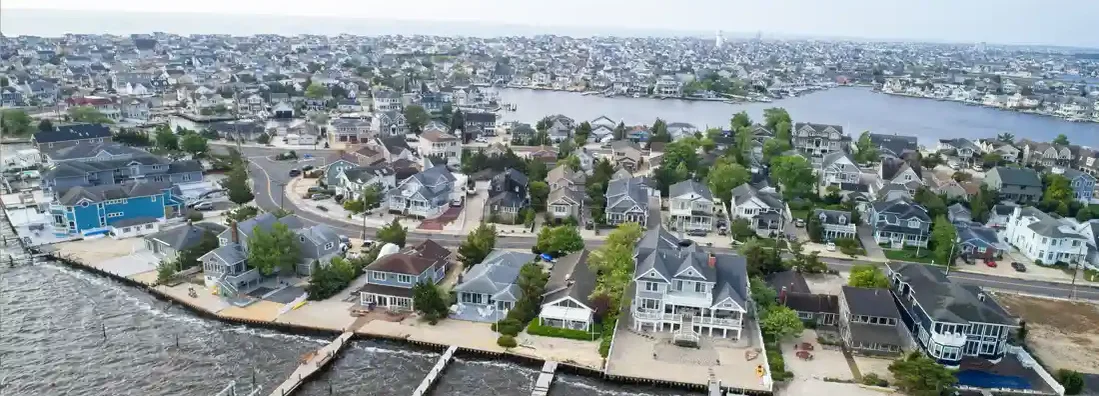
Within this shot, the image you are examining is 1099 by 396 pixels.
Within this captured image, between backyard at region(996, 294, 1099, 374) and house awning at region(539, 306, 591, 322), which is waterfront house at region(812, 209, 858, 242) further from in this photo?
house awning at region(539, 306, 591, 322)

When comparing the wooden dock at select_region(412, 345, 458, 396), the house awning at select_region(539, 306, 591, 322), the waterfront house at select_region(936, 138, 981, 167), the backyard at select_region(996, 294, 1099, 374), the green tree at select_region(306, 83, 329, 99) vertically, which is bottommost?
the wooden dock at select_region(412, 345, 458, 396)

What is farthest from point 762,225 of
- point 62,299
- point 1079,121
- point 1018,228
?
point 1079,121

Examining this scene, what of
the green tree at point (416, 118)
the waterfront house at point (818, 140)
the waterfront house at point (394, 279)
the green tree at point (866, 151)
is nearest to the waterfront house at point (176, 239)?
the waterfront house at point (394, 279)

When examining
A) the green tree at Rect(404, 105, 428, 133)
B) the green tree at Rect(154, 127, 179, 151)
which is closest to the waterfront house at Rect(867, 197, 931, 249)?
the green tree at Rect(404, 105, 428, 133)

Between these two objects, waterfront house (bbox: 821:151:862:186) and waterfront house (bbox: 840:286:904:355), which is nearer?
waterfront house (bbox: 840:286:904:355)

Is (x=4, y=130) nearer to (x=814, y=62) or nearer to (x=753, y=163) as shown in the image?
(x=753, y=163)

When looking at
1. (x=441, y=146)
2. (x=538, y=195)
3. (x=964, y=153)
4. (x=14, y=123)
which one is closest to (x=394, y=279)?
(x=538, y=195)
